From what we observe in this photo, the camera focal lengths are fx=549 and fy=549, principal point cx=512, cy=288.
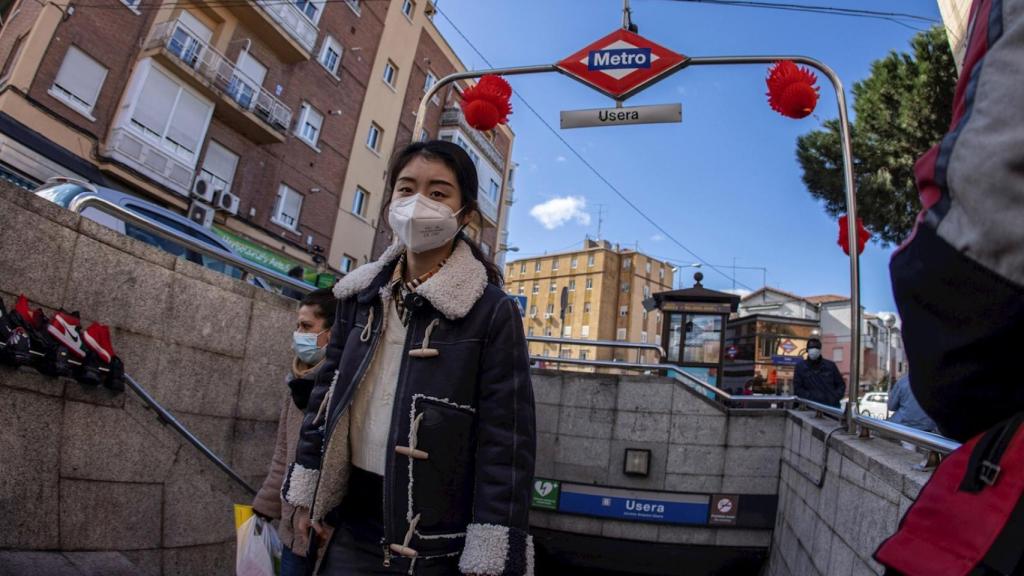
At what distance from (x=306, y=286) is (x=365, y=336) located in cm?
342

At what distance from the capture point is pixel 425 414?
160cm

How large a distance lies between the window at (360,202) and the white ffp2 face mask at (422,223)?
19.7 meters

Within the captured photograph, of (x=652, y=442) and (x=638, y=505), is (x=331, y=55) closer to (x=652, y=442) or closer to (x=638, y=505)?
(x=652, y=442)

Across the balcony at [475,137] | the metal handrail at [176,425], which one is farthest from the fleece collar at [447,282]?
the balcony at [475,137]

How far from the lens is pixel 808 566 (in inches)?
176

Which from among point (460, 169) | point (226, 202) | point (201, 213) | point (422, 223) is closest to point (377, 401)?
point (422, 223)

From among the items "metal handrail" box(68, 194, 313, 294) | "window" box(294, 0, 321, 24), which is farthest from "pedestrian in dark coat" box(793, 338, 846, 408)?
"window" box(294, 0, 321, 24)

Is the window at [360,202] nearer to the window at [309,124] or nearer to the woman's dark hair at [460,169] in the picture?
the window at [309,124]

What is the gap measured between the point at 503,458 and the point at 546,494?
260 inches

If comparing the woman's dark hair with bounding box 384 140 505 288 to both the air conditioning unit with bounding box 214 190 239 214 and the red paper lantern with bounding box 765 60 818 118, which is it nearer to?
the red paper lantern with bounding box 765 60 818 118

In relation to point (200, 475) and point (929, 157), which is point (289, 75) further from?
point (929, 157)

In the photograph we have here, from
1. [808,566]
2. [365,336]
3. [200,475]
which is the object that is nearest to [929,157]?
[365,336]

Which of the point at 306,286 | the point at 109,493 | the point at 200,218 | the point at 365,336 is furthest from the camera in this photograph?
the point at 200,218

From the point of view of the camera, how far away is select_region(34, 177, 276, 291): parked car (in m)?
4.54
